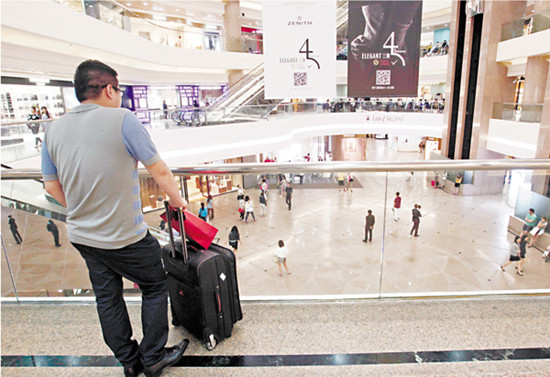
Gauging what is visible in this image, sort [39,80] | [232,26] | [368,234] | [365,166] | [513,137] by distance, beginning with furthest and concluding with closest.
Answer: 1. [232,26]
2. [39,80]
3. [513,137]
4. [368,234]
5. [365,166]

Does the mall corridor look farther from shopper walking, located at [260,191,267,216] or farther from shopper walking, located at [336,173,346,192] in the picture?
shopper walking, located at [336,173,346,192]

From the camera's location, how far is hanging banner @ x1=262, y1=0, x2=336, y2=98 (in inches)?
135

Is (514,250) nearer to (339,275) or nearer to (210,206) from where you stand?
(339,275)

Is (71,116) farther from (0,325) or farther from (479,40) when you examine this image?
(479,40)

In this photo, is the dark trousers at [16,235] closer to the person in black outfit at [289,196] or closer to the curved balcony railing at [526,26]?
the person in black outfit at [289,196]

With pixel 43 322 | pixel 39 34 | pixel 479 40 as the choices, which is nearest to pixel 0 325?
pixel 43 322

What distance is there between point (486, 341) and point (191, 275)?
5.59ft

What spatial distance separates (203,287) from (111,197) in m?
0.73

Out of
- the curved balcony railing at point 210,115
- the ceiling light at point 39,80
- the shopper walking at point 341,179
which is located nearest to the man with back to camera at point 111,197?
the shopper walking at point 341,179

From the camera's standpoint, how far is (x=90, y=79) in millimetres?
1478

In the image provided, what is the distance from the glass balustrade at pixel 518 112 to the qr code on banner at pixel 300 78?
495 inches

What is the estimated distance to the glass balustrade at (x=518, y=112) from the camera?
12.6 metres

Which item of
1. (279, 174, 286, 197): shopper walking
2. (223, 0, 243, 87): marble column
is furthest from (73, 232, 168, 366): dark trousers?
(223, 0, 243, 87): marble column

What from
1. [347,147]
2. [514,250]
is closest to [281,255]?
[514,250]
